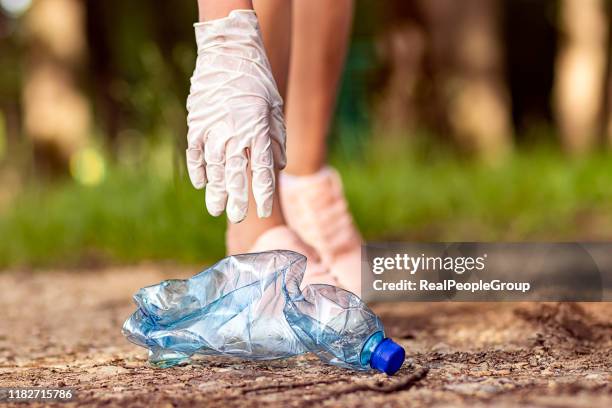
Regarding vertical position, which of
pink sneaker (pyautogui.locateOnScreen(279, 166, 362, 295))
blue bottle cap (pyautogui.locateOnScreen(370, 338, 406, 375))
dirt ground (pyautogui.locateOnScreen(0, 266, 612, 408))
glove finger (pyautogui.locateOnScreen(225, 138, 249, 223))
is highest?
glove finger (pyautogui.locateOnScreen(225, 138, 249, 223))

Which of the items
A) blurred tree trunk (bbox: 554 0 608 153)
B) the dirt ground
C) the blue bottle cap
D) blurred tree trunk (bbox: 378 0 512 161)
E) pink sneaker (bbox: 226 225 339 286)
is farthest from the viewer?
blurred tree trunk (bbox: 554 0 608 153)

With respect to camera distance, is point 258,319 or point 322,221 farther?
point 322,221

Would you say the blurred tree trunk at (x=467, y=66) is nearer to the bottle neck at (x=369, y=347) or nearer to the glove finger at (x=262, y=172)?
the glove finger at (x=262, y=172)

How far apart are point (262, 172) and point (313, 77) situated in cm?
80

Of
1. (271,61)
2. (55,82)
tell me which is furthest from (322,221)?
(55,82)

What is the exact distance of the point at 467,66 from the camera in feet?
20.2

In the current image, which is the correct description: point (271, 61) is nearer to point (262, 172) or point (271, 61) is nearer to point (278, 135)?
point (278, 135)

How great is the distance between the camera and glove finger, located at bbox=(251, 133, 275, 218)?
1618 millimetres

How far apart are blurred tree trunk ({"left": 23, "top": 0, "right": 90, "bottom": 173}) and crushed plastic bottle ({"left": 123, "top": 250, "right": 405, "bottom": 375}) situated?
4.64m

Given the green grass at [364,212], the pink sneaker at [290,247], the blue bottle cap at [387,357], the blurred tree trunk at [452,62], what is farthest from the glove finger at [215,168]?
the blurred tree trunk at [452,62]

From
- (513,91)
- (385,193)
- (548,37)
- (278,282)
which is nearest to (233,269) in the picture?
(278,282)

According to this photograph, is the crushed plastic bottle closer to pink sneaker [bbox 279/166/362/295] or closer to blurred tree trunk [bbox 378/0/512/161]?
pink sneaker [bbox 279/166/362/295]

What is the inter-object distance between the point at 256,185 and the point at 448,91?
4.07 metres

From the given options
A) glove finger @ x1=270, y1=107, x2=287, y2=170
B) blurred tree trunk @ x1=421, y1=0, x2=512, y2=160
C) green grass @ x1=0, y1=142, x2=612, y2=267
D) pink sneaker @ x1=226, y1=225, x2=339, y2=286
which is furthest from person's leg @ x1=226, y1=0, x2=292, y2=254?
blurred tree trunk @ x1=421, y1=0, x2=512, y2=160
